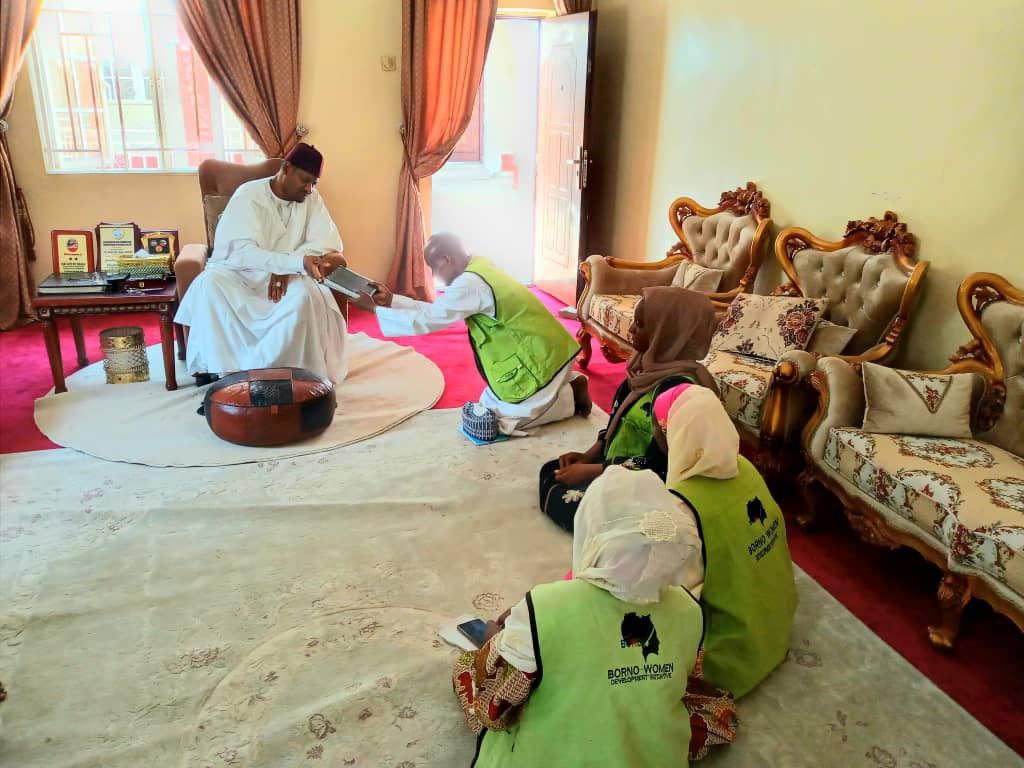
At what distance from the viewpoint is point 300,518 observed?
2770 millimetres

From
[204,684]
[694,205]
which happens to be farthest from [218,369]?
[694,205]

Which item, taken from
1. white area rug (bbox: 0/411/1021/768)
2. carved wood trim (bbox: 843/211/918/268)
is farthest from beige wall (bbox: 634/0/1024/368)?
white area rug (bbox: 0/411/1021/768)

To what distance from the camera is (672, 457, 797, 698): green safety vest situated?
71.7 inches

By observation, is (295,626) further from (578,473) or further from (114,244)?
(114,244)

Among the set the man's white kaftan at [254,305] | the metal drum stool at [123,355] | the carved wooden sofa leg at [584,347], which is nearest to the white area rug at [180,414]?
the metal drum stool at [123,355]

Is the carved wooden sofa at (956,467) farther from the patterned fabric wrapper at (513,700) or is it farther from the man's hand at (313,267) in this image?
the man's hand at (313,267)

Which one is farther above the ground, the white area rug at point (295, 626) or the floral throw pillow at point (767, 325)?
the floral throw pillow at point (767, 325)

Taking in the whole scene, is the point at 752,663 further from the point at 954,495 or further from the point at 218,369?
the point at 218,369

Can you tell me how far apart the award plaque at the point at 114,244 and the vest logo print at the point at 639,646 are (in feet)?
11.9

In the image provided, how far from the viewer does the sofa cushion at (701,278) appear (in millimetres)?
4109

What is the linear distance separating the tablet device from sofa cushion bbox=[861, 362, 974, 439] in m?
2.19

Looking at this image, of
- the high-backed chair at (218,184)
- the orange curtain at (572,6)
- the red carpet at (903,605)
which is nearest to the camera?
the red carpet at (903,605)

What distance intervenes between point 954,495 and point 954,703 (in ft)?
1.90

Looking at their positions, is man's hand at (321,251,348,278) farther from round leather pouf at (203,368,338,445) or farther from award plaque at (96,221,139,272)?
award plaque at (96,221,139,272)
